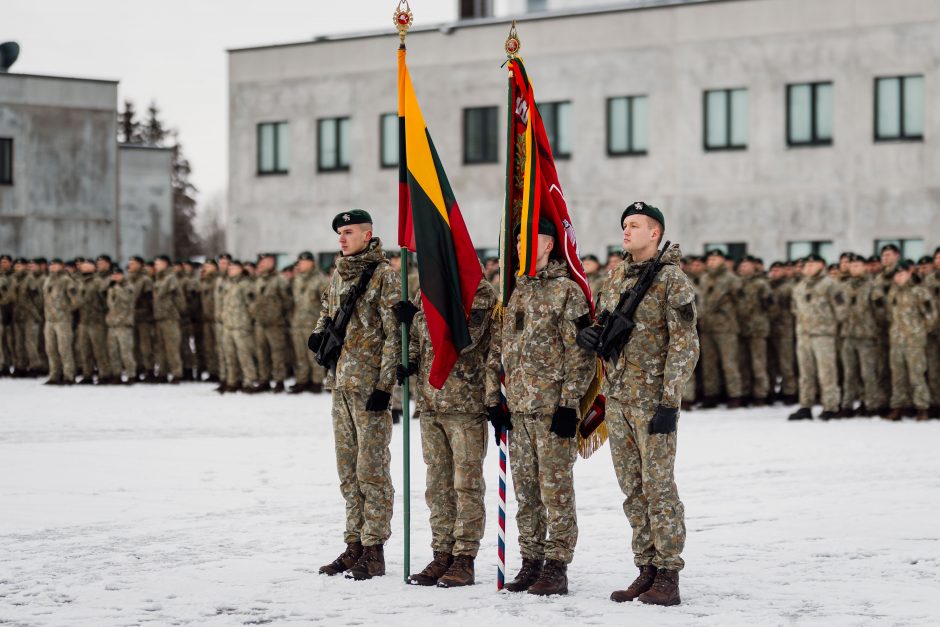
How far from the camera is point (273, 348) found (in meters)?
23.0

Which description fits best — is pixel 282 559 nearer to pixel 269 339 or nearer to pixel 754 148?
pixel 269 339

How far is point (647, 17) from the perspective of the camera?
32375mm

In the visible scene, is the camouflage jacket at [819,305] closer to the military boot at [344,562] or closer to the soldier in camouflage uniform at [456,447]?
the soldier in camouflage uniform at [456,447]

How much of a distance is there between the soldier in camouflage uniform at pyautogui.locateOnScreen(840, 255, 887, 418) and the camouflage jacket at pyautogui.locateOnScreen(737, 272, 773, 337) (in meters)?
2.35

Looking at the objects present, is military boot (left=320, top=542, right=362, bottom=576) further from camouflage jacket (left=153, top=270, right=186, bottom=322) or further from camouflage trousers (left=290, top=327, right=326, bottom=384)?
camouflage jacket (left=153, top=270, right=186, bottom=322)

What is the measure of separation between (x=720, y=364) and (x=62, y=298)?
39.0 feet

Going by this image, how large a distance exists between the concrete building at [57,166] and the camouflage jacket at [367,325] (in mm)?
37565

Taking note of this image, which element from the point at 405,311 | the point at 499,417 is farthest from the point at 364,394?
the point at 499,417

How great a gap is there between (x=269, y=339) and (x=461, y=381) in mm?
14963

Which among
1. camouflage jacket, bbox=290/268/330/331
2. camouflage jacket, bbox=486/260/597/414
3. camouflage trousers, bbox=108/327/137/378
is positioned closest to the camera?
camouflage jacket, bbox=486/260/597/414

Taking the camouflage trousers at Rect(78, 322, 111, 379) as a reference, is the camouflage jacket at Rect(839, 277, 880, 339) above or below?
above

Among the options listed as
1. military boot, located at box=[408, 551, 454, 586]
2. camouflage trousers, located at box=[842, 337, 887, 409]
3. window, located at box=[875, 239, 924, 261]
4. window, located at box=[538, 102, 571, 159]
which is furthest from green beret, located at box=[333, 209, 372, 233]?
window, located at box=[538, 102, 571, 159]

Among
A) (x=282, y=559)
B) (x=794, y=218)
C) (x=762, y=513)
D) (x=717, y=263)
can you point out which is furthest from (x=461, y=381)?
(x=794, y=218)

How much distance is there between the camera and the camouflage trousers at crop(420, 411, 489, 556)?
835cm
